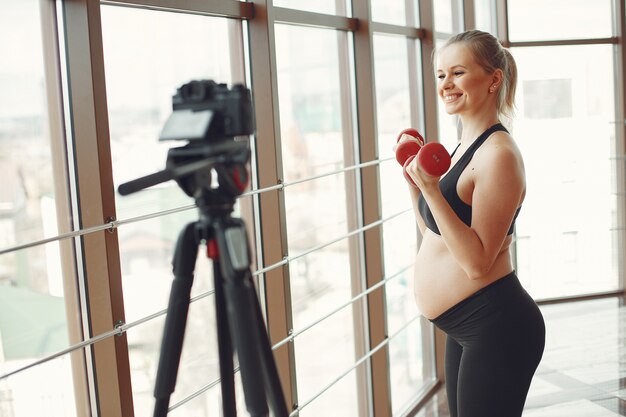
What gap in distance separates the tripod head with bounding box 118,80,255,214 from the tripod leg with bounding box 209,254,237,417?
117 millimetres

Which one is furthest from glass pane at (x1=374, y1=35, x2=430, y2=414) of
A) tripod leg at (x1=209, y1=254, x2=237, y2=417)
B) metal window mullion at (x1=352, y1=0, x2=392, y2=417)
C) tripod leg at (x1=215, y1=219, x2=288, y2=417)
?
tripod leg at (x1=215, y1=219, x2=288, y2=417)

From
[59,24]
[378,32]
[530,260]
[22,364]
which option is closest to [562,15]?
[530,260]

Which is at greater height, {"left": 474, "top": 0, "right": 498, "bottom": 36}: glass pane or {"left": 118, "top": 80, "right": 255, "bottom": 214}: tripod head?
{"left": 474, "top": 0, "right": 498, "bottom": 36}: glass pane

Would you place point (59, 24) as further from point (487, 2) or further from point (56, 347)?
point (487, 2)

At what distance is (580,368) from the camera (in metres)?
3.91

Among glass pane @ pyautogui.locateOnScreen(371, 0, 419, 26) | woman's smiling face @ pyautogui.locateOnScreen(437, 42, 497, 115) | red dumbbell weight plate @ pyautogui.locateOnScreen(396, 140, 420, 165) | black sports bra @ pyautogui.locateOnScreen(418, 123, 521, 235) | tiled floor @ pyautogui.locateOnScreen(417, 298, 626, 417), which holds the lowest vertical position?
tiled floor @ pyautogui.locateOnScreen(417, 298, 626, 417)

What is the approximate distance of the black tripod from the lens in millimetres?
1125

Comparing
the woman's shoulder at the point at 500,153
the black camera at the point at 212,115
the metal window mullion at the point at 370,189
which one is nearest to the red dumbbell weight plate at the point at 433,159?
the woman's shoulder at the point at 500,153

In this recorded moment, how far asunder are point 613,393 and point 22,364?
9.29 feet

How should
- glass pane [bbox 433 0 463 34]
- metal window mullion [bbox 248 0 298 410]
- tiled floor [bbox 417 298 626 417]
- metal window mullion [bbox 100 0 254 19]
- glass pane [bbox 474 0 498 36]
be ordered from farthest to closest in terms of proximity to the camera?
glass pane [bbox 474 0 498 36]
glass pane [bbox 433 0 463 34]
tiled floor [bbox 417 298 626 417]
metal window mullion [bbox 248 0 298 410]
metal window mullion [bbox 100 0 254 19]

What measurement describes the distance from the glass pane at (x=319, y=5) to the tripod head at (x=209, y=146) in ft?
4.93

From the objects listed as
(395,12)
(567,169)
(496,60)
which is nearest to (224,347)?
(496,60)

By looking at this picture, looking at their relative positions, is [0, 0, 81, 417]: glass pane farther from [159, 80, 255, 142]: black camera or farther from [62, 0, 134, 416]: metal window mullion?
[159, 80, 255, 142]: black camera

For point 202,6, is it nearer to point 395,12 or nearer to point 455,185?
point 455,185
